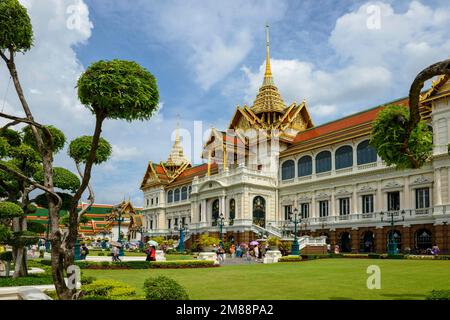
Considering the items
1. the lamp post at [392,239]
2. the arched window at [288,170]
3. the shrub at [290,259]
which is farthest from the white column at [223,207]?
the shrub at [290,259]

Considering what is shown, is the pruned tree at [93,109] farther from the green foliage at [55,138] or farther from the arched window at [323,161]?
the arched window at [323,161]

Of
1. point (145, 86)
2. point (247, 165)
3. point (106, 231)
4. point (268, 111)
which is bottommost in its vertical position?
point (106, 231)

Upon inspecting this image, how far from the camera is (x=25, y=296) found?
1205cm

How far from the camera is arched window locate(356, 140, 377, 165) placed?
43.1 meters

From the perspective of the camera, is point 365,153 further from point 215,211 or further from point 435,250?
point 215,211

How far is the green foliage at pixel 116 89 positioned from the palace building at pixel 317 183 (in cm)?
2586

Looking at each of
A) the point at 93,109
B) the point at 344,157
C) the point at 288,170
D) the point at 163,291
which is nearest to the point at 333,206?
the point at 344,157

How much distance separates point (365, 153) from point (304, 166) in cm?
867

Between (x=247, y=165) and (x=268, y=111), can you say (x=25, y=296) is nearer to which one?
(x=247, y=165)

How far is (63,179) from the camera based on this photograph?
20922mm

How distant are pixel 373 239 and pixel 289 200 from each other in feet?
41.0

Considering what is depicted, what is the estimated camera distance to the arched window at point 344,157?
4566cm

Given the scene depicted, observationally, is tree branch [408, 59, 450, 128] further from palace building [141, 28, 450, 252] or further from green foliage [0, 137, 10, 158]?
palace building [141, 28, 450, 252]

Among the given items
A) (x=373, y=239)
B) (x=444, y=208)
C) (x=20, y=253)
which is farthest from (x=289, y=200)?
(x=20, y=253)
